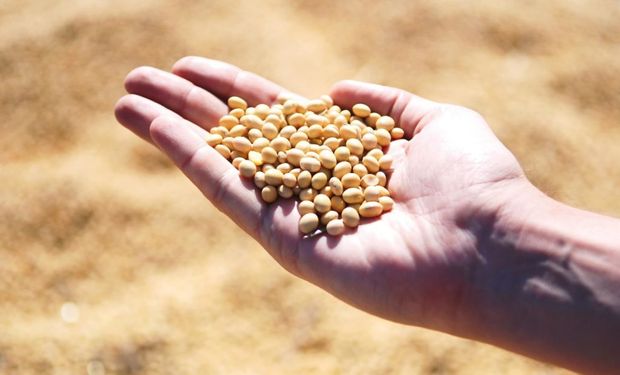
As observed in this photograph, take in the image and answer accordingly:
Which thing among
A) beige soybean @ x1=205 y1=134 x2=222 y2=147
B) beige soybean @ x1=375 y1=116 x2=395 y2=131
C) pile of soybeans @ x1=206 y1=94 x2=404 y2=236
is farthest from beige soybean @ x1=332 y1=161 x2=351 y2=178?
beige soybean @ x1=205 y1=134 x2=222 y2=147

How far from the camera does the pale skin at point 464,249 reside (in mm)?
1369

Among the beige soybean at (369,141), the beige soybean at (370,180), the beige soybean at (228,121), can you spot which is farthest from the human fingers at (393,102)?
the beige soybean at (228,121)

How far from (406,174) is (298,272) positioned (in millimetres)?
379

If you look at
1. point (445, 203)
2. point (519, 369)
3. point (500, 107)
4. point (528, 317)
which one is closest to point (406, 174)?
point (445, 203)

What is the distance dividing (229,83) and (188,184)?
415mm

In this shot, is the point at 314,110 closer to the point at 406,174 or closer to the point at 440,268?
the point at 406,174

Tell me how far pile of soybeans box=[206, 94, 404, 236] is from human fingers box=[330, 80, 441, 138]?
3 cm

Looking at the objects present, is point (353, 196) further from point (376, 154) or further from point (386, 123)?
point (386, 123)

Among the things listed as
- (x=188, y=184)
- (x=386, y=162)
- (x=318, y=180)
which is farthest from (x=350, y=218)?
(x=188, y=184)

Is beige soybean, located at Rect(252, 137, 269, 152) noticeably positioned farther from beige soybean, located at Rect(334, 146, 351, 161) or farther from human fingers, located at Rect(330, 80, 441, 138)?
human fingers, located at Rect(330, 80, 441, 138)

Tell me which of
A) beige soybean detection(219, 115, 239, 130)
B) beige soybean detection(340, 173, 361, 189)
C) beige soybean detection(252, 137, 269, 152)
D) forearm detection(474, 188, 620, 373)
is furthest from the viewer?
beige soybean detection(219, 115, 239, 130)

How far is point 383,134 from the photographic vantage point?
1.85 m

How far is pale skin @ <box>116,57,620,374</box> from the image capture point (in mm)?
1369

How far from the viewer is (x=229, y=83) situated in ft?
6.81
